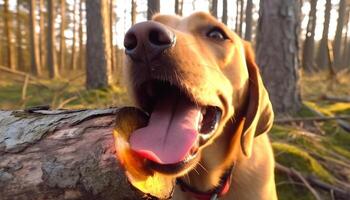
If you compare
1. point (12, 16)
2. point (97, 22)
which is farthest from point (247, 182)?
point (12, 16)

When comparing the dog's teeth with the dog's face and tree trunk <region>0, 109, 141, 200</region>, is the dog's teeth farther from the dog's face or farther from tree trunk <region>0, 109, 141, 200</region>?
tree trunk <region>0, 109, 141, 200</region>

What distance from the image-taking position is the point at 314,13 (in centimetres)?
2147

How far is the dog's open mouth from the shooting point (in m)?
2.10

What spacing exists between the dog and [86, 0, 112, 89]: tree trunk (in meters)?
8.21

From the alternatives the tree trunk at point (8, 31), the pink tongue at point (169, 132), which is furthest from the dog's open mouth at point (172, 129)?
the tree trunk at point (8, 31)

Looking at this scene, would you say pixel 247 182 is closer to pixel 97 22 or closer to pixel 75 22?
pixel 97 22

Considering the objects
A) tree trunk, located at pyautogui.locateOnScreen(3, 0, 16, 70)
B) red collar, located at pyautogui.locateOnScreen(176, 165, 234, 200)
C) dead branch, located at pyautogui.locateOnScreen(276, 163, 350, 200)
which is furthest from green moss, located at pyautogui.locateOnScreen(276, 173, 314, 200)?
tree trunk, located at pyautogui.locateOnScreen(3, 0, 16, 70)

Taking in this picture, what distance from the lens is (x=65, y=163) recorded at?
2084 millimetres

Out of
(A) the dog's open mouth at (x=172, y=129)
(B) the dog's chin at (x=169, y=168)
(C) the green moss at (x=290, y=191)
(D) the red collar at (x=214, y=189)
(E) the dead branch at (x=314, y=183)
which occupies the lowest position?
(C) the green moss at (x=290, y=191)

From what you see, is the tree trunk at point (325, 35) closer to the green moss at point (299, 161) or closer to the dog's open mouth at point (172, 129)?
the green moss at point (299, 161)

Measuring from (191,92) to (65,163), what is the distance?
74 centimetres

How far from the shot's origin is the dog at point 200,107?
6.91 feet

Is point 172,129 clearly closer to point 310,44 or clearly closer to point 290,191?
point 290,191

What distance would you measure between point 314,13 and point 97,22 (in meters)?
13.9
